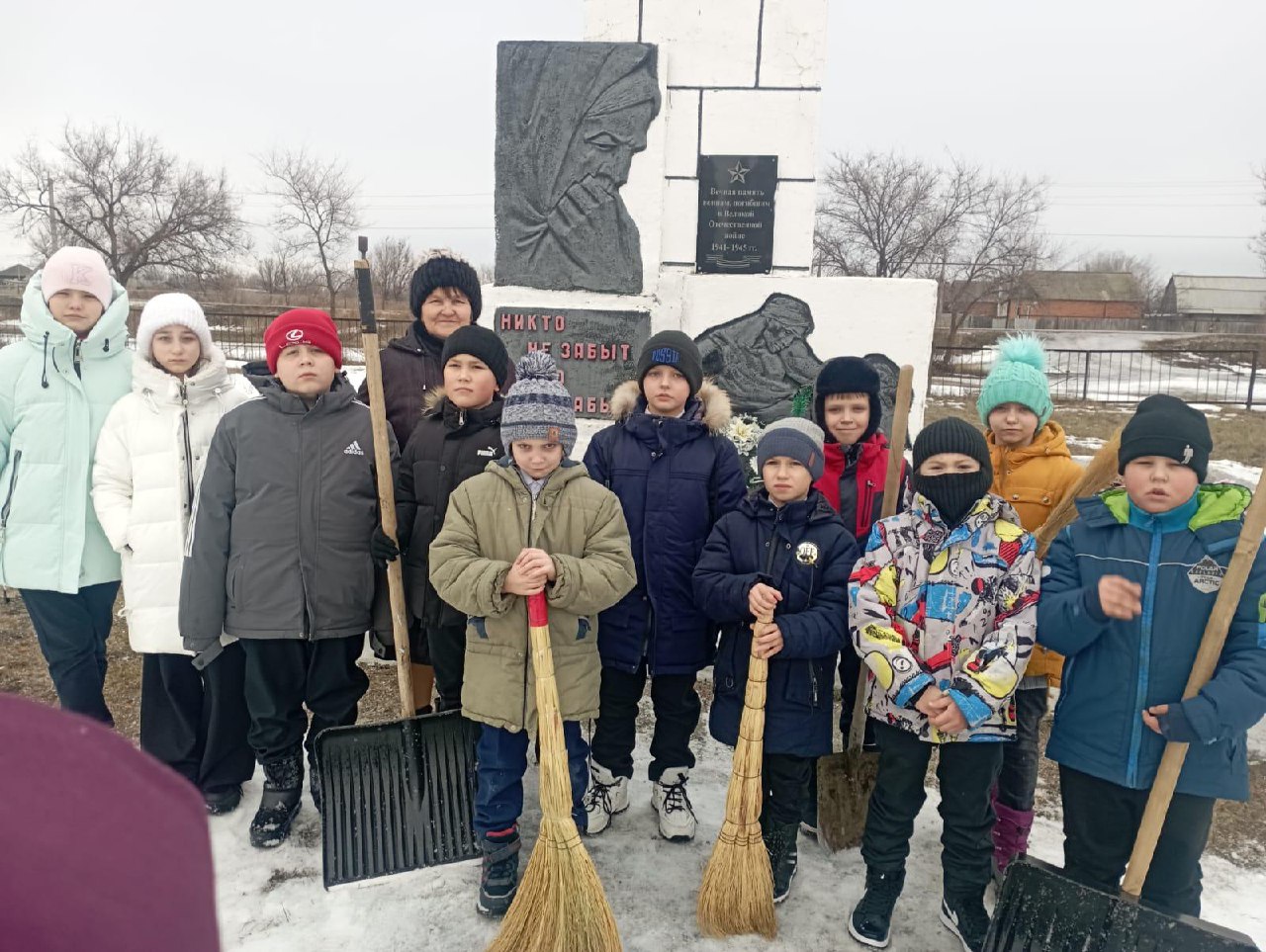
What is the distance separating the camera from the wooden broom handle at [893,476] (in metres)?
2.75

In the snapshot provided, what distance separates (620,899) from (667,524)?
1.17 metres

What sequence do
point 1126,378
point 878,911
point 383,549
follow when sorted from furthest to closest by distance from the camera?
1. point 1126,378
2. point 383,549
3. point 878,911

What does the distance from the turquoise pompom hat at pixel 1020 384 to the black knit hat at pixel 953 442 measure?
38 centimetres

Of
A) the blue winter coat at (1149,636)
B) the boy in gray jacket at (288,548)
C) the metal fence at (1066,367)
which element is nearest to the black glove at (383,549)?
the boy in gray jacket at (288,548)

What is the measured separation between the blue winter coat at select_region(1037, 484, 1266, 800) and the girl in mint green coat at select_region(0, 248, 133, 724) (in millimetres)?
3075

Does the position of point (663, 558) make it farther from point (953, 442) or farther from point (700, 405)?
point (953, 442)

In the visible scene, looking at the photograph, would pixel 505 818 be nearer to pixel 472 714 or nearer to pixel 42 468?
pixel 472 714

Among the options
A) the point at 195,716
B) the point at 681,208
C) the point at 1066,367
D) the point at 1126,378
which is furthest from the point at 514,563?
the point at 1126,378

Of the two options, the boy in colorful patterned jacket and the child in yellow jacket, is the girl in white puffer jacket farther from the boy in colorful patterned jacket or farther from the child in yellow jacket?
the child in yellow jacket

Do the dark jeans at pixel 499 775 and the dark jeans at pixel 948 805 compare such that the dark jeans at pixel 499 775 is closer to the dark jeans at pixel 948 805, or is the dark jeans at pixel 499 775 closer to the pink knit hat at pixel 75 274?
the dark jeans at pixel 948 805

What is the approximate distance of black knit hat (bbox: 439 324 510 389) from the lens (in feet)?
8.75

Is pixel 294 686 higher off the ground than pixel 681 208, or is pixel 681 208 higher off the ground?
pixel 681 208

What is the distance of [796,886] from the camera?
2537 millimetres

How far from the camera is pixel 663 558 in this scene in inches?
106
